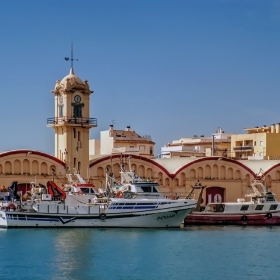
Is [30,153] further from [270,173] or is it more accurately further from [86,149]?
[270,173]

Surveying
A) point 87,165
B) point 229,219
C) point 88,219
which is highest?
point 87,165

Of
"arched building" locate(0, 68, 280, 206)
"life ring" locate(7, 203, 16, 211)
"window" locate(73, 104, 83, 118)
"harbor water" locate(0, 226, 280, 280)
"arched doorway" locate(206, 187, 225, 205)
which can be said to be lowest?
"harbor water" locate(0, 226, 280, 280)

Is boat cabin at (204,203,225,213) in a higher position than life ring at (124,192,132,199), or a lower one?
lower

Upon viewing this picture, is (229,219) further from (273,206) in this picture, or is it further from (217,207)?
(273,206)

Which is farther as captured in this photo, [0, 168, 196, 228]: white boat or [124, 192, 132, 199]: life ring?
[124, 192, 132, 199]: life ring

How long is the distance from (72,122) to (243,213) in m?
17.3

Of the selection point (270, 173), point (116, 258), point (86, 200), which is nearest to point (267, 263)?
point (116, 258)

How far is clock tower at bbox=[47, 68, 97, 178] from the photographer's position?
3098 inches

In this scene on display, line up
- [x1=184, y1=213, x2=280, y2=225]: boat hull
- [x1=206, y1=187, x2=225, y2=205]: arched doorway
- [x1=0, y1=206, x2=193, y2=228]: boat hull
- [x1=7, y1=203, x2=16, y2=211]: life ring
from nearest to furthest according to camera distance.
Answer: [x1=0, y1=206, x2=193, y2=228]: boat hull, [x1=7, y1=203, x2=16, y2=211]: life ring, [x1=184, y1=213, x2=280, y2=225]: boat hull, [x1=206, y1=187, x2=225, y2=205]: arched doorway

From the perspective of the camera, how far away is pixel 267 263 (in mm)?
50281

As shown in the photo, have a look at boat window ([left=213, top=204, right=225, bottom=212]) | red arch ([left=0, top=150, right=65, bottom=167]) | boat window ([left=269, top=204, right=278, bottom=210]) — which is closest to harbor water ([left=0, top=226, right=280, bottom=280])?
boat window ([left=213, top=204, right=225, bottom=212])

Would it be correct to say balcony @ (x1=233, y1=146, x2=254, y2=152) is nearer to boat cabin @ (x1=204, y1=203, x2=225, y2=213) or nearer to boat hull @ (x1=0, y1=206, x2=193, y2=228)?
boat cabin @ (x1=204, y1=203, x2=225, y2=213)

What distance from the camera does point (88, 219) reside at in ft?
222

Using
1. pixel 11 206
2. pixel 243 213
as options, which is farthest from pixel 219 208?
pixel 11 206
